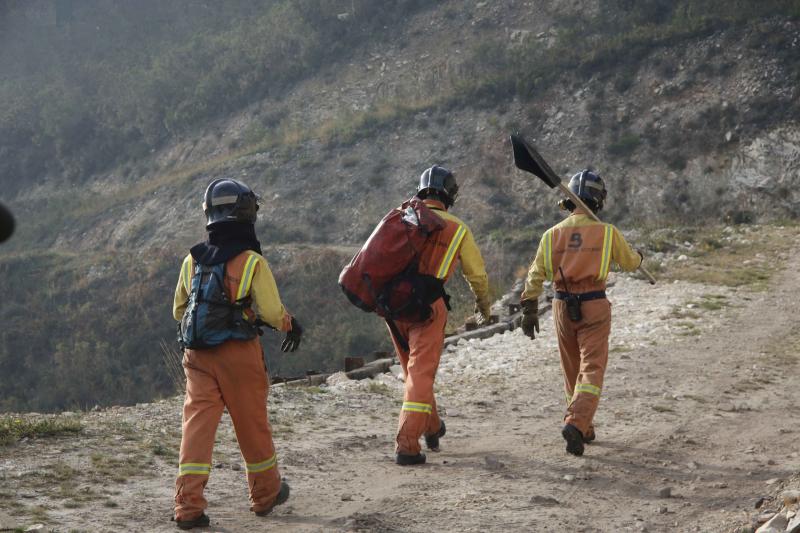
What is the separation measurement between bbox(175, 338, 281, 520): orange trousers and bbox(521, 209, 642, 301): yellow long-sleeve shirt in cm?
234

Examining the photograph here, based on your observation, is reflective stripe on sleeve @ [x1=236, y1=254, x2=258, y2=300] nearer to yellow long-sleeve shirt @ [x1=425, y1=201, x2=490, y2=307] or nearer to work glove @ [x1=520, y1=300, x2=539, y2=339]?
yellow long-sleeve shirt @ [x1=425, y1=201, x2=490, y2=307]

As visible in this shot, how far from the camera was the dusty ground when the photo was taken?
5.11m

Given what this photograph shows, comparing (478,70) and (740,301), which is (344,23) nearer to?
(478,70)

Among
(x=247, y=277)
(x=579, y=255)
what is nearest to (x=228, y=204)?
A: (x=247, y=277)

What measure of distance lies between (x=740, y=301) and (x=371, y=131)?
23.6 metres

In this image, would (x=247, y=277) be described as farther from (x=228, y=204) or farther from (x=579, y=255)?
(x=579, y=255)

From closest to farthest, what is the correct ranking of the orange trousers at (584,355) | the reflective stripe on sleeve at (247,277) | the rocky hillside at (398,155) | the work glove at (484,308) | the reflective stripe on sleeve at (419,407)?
1. the reflective stripe on sleeve at (247,277)
2. the reflective stripe on sleeve at (419,407)
3. the orange trousers at (584,355)
4. the work glove at (484,308)
5. the rocky hillside at (398,155)

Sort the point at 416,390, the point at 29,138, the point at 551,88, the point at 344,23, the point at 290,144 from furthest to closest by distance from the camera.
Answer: the point at 29,138
the point at 344,23
the point at 290,144
the point at 551,88
the point at 416,390

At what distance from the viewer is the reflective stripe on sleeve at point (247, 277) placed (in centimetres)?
510

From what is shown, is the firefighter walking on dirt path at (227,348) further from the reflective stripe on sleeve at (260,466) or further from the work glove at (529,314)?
the work glove at (529,314)

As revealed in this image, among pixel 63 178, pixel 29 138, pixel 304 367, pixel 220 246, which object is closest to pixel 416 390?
pixel 220 246

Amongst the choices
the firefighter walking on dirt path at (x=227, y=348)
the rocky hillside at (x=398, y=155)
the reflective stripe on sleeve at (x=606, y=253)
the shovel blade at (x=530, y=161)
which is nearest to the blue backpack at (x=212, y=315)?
the firefighter walking on dirt path at (x=227, y=348)

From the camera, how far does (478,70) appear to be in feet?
125

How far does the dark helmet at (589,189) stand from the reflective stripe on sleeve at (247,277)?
2.75 metres
